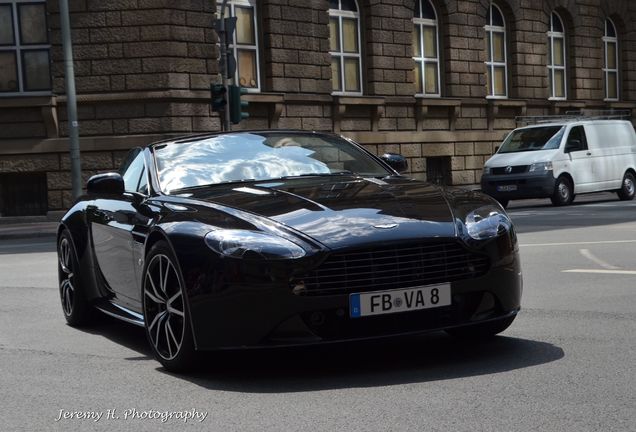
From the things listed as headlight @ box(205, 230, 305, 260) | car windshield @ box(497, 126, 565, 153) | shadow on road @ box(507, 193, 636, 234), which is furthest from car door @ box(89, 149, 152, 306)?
car windshield @ box(497, 126, 565, 153)

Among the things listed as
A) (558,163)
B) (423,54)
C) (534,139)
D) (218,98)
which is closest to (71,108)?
(218,98)

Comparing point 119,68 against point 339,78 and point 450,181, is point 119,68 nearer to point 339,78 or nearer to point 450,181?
point 339,78

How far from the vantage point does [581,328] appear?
7.14 meters

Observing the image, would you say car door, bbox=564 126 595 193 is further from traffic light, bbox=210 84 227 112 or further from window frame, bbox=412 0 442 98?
traffic light, bbox=210 84 227 112

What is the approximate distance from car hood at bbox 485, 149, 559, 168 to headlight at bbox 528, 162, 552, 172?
8 cm

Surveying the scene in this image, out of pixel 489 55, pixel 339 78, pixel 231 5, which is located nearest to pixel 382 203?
pixel 231 5

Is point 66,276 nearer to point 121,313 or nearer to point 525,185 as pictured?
point 121,313

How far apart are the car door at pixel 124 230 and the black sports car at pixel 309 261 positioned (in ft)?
0.08

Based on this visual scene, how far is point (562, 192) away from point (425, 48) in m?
8.88

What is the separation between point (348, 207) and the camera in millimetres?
6035

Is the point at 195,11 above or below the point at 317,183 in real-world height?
above

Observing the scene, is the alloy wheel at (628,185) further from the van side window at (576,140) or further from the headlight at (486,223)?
the headlight at (486,223)

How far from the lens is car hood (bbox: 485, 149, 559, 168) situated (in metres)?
24.9

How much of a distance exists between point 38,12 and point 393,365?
21523 millimetres
